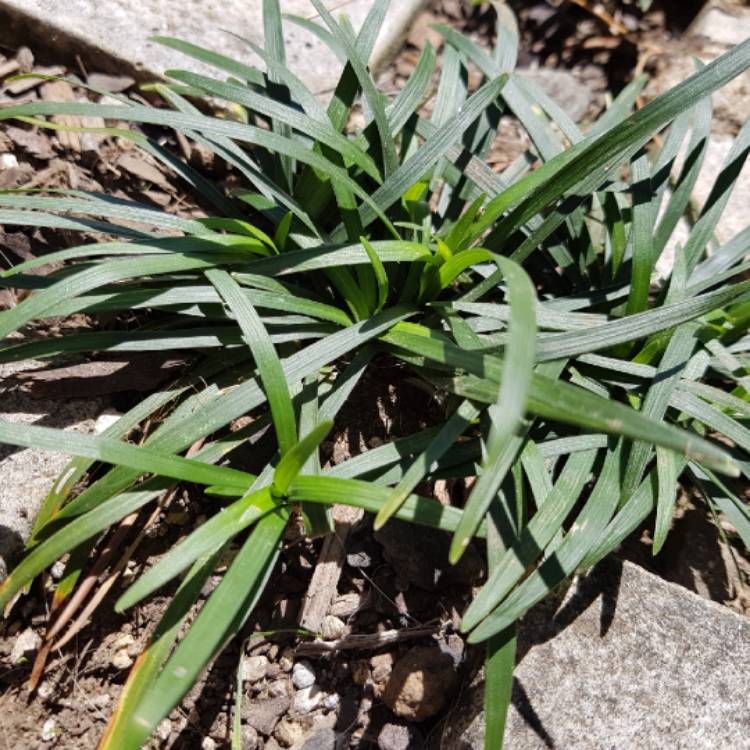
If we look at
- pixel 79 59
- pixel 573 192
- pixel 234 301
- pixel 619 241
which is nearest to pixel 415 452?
pixel 234 301

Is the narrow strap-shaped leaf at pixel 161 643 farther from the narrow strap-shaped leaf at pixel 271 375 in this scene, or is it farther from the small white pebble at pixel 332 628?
the small white pebble at pixel 332 628

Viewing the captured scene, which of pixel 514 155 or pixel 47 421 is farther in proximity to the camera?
pixel 514 155

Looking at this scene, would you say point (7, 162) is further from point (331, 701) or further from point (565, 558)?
point (565, 558)

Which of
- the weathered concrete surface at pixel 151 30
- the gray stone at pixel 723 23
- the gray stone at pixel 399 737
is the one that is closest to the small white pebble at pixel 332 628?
the gray stone at pixel 399 737

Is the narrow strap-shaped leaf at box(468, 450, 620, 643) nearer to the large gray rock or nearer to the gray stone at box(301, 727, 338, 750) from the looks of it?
the gray stone at box(301, 727, 338, 750)

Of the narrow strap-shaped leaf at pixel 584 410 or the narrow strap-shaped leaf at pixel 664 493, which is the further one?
the narrow strap-shaped leaf at pixel 664 493

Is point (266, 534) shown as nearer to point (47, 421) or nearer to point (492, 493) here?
point (492, 493)
